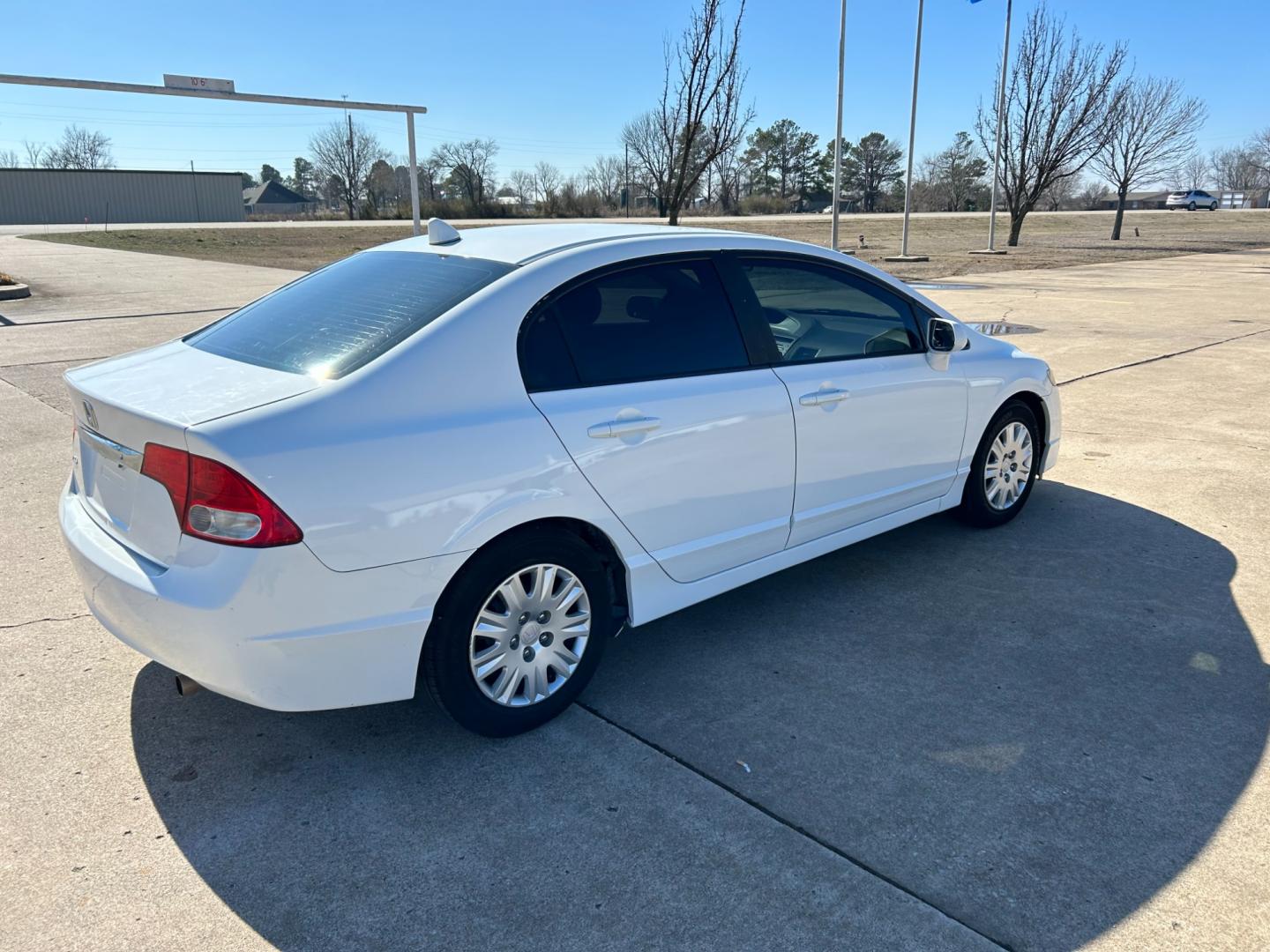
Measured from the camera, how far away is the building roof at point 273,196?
110125mm

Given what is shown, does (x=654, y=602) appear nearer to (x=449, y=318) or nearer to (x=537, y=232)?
(x=449, y=318)

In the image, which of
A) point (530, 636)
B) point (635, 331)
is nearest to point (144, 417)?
point (530, 636)

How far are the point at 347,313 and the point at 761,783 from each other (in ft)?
6.91

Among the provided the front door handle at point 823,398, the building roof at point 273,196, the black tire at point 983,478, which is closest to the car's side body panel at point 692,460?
the front door handle at point 823,398

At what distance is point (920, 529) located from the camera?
17.3 feet

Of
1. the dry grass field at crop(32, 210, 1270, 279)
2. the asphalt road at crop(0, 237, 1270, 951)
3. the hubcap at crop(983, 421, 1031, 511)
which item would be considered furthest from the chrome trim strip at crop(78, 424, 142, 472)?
the dry grass field at crop(32, 210, 1270, 279)

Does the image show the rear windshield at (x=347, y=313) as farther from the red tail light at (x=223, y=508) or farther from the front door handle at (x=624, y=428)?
the front door handle at (x=624, y=428)

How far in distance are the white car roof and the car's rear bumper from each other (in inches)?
48.4

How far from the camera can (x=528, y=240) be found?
3.68 m

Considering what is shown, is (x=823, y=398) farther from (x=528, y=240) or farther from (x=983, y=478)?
(x=983, y=478)

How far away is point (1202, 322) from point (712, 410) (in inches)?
511

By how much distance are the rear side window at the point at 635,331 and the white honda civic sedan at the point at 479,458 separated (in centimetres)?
1

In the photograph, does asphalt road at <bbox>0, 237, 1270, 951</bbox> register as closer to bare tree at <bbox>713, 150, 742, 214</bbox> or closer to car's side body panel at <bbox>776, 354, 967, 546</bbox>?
car's side body panel at <bbox>776, 354, 967, 546</bbox>

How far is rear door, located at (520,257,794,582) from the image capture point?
322 centimetres
